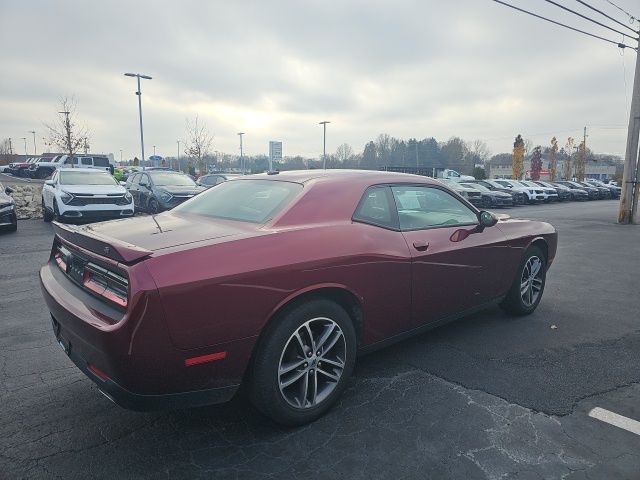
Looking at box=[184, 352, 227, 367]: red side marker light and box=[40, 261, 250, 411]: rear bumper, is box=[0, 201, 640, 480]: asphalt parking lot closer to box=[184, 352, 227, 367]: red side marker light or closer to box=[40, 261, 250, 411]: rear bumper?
box=[40, 261, 250, 411]: rear bumper

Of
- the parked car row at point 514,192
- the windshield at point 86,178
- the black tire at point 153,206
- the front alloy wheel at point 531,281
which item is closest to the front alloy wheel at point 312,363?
the front alloy wheel at point 531,281

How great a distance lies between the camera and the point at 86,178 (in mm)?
12898

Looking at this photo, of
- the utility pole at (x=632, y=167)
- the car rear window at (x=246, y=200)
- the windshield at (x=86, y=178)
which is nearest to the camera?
the car rear window at (x=246, y=200)

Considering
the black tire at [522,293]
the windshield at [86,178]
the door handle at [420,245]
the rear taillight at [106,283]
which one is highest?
the windshield at [86,178]

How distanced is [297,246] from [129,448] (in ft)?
4.90

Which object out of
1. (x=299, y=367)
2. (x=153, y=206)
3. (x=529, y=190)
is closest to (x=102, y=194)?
(x=153, y=206)

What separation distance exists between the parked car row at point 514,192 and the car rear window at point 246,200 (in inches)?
663

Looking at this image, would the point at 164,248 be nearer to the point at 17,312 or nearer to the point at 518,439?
the point at 518,439

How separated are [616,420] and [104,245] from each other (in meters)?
3.31

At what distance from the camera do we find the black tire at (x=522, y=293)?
467 cm

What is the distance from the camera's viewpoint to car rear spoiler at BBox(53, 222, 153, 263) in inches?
90.7

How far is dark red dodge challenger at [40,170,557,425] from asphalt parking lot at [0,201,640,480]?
302 millimetres

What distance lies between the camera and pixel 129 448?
8.31 feet

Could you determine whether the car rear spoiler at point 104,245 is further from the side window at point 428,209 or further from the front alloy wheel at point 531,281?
the front alloy wheel at point 531,281
